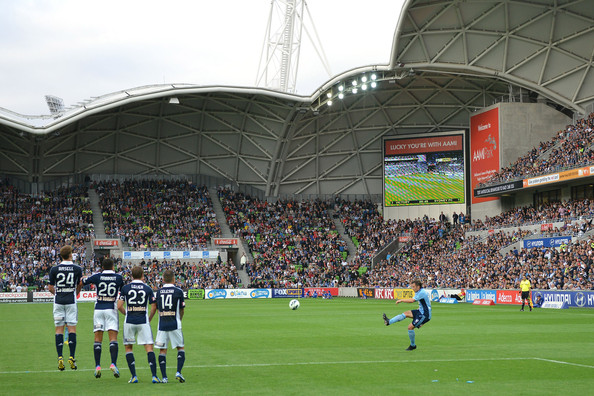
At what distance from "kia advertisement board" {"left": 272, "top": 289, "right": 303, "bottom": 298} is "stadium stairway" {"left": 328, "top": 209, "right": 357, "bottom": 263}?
11.8 metres

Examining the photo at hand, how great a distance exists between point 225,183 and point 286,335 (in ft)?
197

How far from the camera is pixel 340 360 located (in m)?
17.7

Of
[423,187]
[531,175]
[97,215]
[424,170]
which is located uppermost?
[424,170]

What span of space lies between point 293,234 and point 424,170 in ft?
51.1

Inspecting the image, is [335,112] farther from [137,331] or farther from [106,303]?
[137,331]

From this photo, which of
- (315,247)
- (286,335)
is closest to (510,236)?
(315,247)

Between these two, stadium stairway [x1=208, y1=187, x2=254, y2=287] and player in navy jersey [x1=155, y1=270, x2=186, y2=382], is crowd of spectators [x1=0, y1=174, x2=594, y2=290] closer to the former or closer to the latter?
stadium stairway [x1=208, y1=187, x2=254, y2=287]

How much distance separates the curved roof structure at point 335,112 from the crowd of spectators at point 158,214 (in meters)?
3.05

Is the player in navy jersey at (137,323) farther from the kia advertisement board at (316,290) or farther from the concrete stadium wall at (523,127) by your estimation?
the concrete stadium wall at (523,127)

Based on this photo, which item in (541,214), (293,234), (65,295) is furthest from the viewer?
(293,234)

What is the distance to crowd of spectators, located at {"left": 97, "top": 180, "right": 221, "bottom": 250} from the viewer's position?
72062mm

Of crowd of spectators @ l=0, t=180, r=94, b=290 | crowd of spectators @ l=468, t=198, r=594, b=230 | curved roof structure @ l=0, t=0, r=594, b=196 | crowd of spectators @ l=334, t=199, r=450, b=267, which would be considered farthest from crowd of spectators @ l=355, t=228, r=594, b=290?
crowd of spectators @ l=0, t=180, r=94, b=290

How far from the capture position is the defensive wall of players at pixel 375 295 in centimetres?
4000

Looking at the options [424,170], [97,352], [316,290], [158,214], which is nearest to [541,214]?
[424,170]
